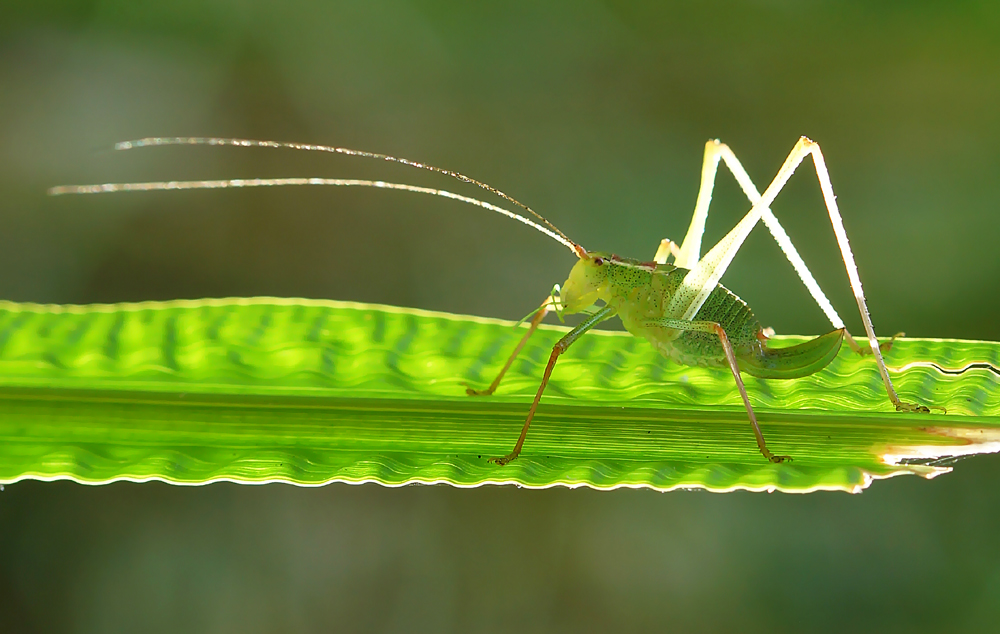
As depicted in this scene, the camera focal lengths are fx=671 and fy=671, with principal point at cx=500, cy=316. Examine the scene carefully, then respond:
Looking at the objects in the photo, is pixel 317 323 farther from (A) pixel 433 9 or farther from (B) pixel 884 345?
(A) pixel 433 9

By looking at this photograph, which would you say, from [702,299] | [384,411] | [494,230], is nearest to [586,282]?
[702,299]

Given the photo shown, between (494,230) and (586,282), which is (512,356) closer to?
(586,282)

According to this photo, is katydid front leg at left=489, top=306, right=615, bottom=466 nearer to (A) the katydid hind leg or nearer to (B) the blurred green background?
(A) the katydid hind leg

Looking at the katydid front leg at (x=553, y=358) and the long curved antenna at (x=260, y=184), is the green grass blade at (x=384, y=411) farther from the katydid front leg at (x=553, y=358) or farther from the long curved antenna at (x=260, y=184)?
the long curved antenna at (x=260, y=184)

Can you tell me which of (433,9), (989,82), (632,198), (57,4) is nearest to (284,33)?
(433,9)

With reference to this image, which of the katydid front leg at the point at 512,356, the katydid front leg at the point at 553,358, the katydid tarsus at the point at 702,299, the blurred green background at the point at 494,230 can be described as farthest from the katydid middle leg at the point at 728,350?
the blurred green background at the point at 494,230

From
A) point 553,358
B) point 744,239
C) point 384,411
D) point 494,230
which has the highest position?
point 494,230
